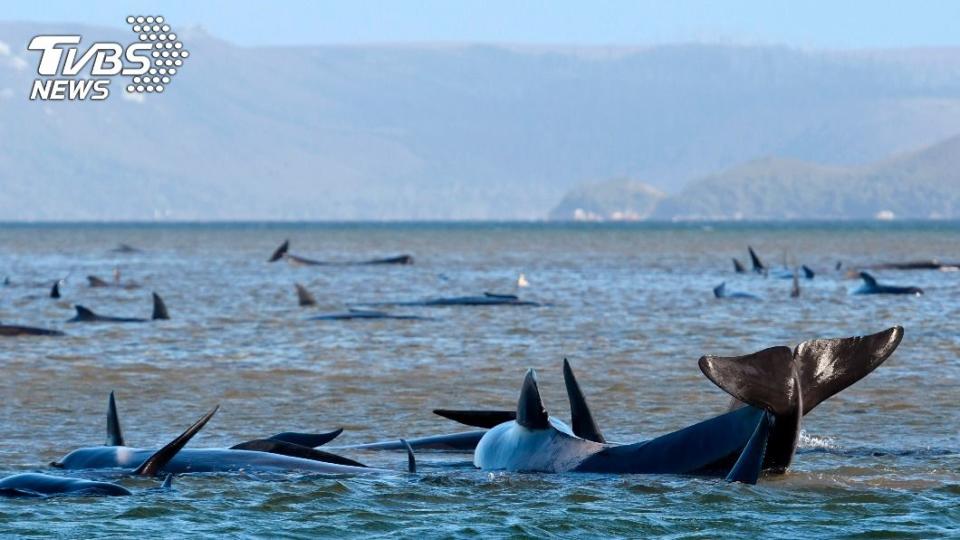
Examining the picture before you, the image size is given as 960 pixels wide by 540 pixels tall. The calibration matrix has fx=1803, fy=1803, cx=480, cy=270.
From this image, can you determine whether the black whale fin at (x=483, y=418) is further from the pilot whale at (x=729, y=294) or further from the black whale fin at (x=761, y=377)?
the pilot whale at (x=729, y=294)

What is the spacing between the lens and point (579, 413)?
14320 millimetres

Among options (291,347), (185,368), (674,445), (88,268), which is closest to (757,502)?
(674,445)

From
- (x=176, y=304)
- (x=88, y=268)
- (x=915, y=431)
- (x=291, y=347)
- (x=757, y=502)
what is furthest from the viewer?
(x=88, y=268)

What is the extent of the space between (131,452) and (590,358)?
1338cm

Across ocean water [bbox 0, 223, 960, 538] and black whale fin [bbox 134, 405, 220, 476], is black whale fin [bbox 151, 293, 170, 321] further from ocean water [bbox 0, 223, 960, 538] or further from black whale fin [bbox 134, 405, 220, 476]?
black whale fin [bbox 134, 405, 220, 476]

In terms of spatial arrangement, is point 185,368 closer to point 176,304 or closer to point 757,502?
point 757,502

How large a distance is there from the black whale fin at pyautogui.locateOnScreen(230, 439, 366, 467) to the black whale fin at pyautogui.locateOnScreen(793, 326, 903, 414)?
13.8 feet

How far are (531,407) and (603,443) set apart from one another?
1.03m

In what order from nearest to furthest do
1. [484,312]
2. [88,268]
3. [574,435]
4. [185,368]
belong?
[574,435], [185,368], [484,312], [88,268]

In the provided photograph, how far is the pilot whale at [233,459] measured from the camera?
14633 millimetres

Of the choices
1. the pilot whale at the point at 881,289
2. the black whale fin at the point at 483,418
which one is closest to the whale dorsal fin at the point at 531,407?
the black whale fin at the point at 483,418

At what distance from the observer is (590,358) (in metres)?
27.5

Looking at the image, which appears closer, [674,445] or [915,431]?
[674,445]

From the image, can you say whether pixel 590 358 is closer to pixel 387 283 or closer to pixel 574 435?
pixel 574 435
